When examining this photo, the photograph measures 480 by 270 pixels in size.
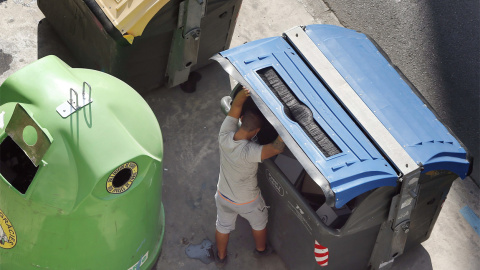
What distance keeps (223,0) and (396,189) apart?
2188mm

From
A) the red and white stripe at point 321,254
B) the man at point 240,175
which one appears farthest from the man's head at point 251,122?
the red and white stripe at point 321,254

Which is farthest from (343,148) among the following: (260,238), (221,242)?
(221,242)

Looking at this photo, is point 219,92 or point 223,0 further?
point 219,92

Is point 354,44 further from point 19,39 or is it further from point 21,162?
point 19,39

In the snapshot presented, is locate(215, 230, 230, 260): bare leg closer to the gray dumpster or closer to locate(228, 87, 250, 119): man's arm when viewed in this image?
the gray dumpster

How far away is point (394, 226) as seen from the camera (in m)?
4.65

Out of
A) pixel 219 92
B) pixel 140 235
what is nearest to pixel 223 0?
pixel 219 92

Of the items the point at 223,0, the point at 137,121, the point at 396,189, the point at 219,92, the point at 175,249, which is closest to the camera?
the point at 137,121

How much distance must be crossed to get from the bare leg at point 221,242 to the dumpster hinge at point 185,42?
141cm

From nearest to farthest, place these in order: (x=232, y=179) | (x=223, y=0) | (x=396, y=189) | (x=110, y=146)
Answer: (x=110, y=146), (x=396, y=189), (x=232, y=179), (x=223, y=0)

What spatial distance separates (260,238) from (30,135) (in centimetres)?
203

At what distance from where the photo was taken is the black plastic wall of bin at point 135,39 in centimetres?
548

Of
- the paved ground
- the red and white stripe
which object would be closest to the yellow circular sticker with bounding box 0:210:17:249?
the paved ground

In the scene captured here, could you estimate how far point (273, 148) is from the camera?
15.2 ft
